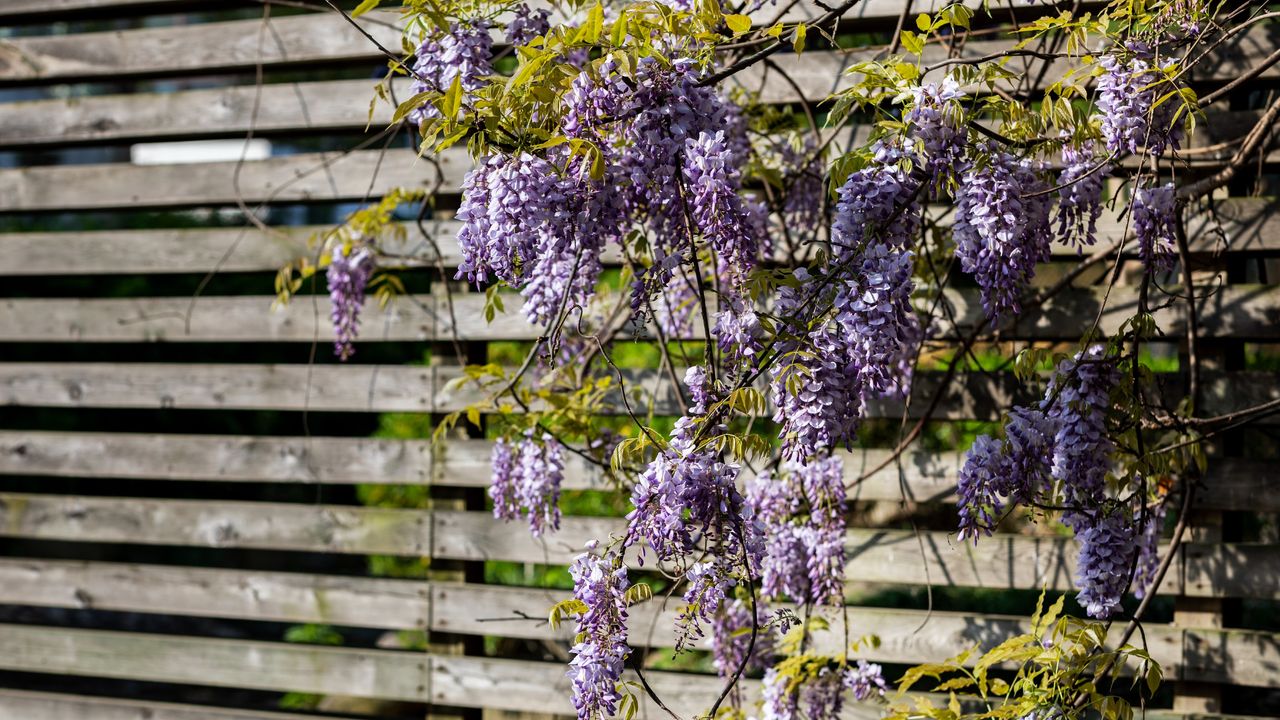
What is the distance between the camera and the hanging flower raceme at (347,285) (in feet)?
7.91

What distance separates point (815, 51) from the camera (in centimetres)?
236

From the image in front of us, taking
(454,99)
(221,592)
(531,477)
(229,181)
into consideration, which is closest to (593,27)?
(454,99)

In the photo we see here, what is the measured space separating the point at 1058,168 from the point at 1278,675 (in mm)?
1022

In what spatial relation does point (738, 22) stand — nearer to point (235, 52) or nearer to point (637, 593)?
point (637, 593)

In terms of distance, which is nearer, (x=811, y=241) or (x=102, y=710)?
(x=811, y=241)

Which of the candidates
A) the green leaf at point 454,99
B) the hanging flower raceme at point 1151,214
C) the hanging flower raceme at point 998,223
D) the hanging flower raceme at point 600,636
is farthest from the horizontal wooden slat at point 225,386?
the hanging flower raceme at point 1151,214

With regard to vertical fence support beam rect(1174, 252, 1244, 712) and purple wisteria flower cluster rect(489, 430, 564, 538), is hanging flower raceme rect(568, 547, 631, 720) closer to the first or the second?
purple wisteria flower cluster rect(489, 430, 564, 538)

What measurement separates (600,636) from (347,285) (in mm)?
1235

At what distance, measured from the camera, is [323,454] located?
2717 mm

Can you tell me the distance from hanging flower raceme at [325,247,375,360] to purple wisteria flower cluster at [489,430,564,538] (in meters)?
0.47

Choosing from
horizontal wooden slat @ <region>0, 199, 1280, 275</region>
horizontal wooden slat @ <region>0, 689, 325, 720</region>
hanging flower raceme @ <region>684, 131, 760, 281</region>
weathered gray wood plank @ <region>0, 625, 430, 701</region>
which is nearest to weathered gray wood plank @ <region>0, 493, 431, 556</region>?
weathered gray wood plank @ <region>0, 625, 430, 701</region>

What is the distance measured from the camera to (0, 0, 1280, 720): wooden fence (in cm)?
210

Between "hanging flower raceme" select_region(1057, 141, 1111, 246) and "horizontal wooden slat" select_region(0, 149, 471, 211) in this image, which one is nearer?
"hanging flower raceme" select_region(1057, 141, 1111, 246)

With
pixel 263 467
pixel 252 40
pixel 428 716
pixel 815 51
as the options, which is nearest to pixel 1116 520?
pixel 815 51
